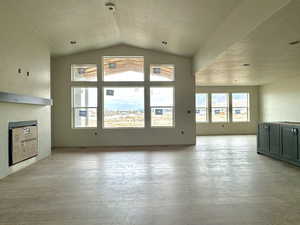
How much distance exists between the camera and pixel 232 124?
1227 cm

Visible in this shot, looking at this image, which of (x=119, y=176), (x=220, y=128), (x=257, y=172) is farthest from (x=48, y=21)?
(x=220, y=128)

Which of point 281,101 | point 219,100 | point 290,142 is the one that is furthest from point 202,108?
point 290,142

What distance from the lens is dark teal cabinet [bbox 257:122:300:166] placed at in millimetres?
5219

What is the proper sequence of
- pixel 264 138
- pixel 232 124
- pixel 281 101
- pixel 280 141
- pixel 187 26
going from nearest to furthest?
pixel 187 26 → pixel 280 141 → pixel 264 138 → pixel 281 101 → pixel 232 124

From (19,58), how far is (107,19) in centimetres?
252

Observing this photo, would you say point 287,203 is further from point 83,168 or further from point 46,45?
point 46,45

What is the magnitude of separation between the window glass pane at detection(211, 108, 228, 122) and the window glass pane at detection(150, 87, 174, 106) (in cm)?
438

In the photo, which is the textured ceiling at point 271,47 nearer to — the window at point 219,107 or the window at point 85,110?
the window at point 85,110

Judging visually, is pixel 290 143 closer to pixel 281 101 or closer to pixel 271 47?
pixel 271 47

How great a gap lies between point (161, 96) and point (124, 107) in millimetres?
1547

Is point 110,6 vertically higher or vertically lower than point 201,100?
higher

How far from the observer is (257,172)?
4.66m

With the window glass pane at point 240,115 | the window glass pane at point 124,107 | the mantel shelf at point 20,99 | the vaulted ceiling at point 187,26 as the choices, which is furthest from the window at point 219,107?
the mantel shelf at point 20,99

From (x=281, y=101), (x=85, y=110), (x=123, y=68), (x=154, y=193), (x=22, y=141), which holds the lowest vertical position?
(x=154, y=193)
